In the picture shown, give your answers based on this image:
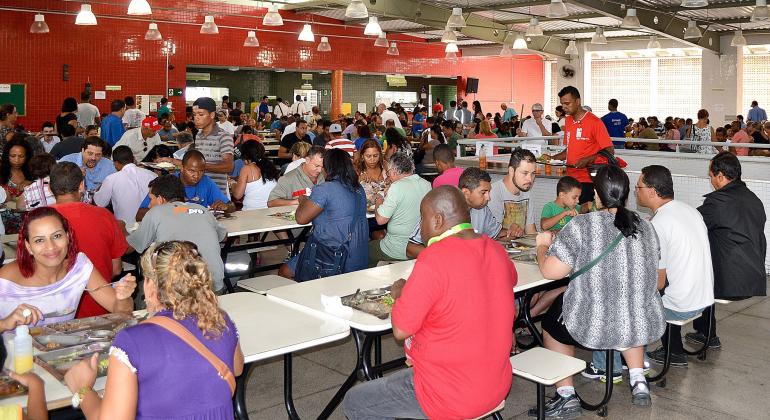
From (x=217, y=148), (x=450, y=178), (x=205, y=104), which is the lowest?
(x=450, y=178)

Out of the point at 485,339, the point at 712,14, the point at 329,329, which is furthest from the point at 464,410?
the point at 712,14

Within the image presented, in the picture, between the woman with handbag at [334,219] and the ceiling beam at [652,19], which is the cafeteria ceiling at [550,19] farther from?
the woman with handbag at [334,219]

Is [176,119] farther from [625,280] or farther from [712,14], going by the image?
[625,280]

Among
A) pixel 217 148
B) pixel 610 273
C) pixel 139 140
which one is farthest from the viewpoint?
pixel 139 140

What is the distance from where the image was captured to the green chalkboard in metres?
13.5

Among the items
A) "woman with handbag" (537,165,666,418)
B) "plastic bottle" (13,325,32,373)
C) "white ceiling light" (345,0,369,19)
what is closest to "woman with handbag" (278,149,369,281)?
"woman with handbag" (537,165,666,418)

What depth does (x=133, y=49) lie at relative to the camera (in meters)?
15.1

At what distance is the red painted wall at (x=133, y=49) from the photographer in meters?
13.8

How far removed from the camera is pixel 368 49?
20.0m

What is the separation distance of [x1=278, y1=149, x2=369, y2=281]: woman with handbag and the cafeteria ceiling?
9550 mm

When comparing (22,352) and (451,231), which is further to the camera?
(451,231)

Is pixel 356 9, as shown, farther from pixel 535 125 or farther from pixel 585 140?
pixel 535 125

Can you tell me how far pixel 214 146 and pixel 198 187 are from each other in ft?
3.35

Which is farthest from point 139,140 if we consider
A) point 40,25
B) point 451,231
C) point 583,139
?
point 451,231
